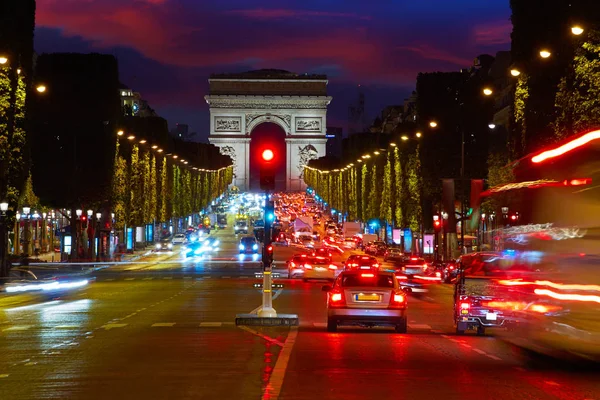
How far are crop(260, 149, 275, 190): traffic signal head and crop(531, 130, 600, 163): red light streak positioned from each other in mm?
8330

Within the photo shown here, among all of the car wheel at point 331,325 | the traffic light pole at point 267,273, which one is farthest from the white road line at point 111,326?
the car wheel at point 331,325

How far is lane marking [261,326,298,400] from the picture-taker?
1458cm

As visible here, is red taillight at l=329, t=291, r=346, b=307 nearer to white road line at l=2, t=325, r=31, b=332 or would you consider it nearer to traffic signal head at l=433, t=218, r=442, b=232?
Answer: white road line at l=2, t=325, r=31, b=332

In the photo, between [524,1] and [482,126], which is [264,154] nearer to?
[524,1]

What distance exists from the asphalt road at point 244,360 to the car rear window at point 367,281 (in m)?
1.07

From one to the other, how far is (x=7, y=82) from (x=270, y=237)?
27190mm

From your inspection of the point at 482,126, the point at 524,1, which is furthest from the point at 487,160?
the point at 524,1

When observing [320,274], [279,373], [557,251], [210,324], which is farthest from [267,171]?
[320,274]

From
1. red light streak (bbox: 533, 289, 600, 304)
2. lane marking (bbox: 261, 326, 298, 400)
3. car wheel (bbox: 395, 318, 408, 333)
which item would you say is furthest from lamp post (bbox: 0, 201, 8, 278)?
red light streak (bbox: 533, 289, 600, 304)

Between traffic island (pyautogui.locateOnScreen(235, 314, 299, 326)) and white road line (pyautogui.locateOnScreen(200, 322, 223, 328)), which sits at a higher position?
traffic island (pyautogui.locateOnScreen(235, 314, 299, 326))

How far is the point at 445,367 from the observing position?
18.0 meters

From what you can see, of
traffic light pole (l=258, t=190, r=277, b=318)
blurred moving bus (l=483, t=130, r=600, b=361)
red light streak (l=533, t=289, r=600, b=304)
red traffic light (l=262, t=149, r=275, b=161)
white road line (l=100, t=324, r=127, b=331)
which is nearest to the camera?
red light streak (l=533, t=289, r=600, b=304)

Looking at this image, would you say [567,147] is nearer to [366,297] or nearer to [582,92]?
[366,297]

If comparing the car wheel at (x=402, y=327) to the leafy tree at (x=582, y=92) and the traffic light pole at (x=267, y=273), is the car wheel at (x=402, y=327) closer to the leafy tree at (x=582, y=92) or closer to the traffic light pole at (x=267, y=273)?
the traffic light pole at (x=267, y=273)
